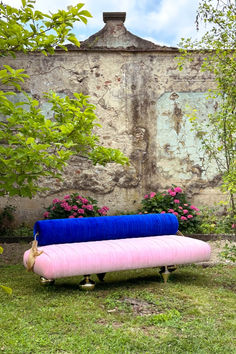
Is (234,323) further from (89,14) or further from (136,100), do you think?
(136,100)

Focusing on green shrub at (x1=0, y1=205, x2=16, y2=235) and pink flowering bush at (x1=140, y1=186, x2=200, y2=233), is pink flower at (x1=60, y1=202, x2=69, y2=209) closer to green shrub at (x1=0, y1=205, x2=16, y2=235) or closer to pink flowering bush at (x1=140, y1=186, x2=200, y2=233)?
green shrub at (x1=0, y1=205, x2=16, y2=235)

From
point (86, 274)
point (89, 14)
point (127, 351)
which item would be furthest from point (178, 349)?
point (89, 14)

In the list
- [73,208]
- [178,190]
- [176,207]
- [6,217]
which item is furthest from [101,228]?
[6,217]

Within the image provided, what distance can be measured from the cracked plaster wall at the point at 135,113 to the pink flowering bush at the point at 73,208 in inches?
13.5

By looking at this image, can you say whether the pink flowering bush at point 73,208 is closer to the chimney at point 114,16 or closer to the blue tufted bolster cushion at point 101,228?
the blue tufted bolster cushion at point 101,228

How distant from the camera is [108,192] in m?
8.44

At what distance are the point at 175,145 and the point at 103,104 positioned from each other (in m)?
1.66

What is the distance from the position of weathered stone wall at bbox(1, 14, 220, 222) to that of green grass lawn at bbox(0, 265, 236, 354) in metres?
3.44

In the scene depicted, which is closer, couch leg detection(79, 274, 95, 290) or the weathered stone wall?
couch leg detection(79, 274, 95, 290)

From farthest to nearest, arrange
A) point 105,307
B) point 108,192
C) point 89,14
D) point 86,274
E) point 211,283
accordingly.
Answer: point 108,192
point 211,283
point 86,274
point 105,307
point 89,14

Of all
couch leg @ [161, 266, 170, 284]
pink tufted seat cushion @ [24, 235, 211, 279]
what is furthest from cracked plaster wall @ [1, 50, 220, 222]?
couch leg @ [161, 266, 170, 284]

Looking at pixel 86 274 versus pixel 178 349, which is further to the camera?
pixel 86 274

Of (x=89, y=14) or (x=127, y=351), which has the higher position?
(x=89, y=14)

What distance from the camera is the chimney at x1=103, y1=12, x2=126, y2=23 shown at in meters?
8.48
